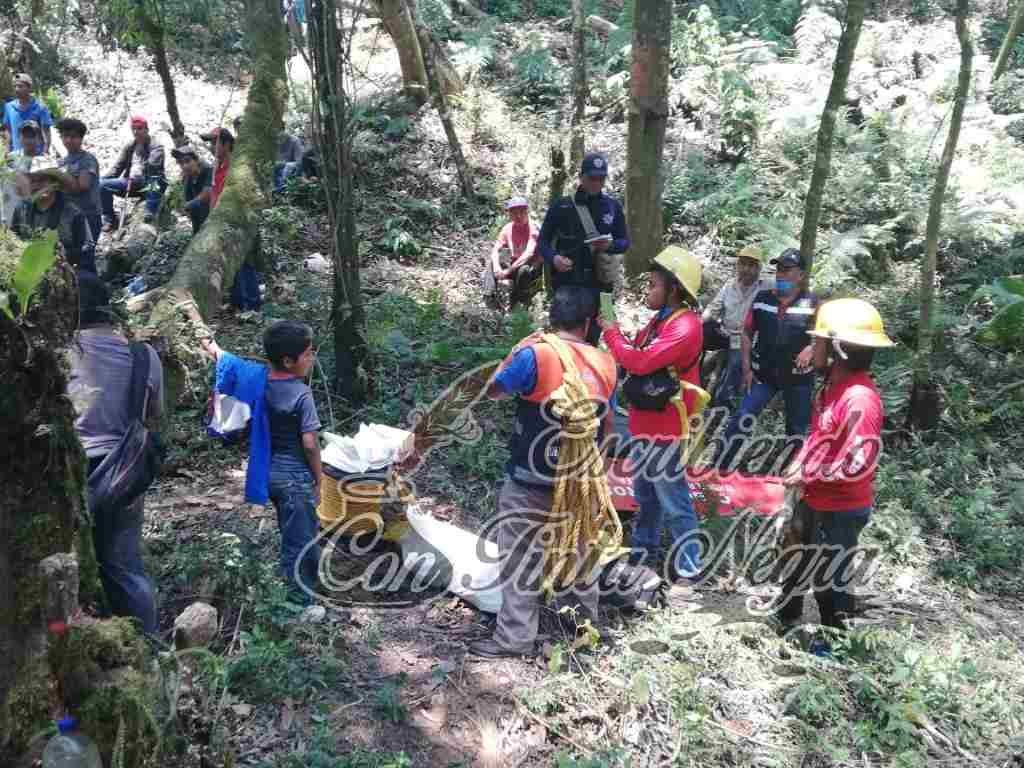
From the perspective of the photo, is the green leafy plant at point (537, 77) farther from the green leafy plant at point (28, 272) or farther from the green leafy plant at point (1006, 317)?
the green leafy plant at point (28, 272)

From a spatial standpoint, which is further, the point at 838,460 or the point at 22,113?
the point at 22,113

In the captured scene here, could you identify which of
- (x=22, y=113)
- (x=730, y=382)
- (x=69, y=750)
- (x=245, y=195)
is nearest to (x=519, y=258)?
(x=730, y=382)

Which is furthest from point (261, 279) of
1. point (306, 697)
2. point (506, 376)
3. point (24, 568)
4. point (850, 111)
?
point (850, 111)

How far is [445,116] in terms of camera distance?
11250 millimetres

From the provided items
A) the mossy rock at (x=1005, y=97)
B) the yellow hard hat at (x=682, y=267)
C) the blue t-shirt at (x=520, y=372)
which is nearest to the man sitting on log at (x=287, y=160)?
the yellow hard hat at (x=682, y=267)

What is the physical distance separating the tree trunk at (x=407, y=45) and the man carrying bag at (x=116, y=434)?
966 cm

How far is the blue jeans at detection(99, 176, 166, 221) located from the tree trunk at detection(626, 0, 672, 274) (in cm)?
593

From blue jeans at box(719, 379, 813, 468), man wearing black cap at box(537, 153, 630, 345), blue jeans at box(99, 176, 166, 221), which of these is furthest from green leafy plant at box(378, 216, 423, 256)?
blue jeans at box(719, 379, 813, 468)

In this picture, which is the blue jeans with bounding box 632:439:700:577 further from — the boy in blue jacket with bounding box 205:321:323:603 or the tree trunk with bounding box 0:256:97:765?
the tree trunk with bounding box 0:256:97:765

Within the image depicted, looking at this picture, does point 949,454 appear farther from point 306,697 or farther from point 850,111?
point 850,111

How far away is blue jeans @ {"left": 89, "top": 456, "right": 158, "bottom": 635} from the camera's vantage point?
13.0ft

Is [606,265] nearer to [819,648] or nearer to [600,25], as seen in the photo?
[819,648]

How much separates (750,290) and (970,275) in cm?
451

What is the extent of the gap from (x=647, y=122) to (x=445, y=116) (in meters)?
3.19
